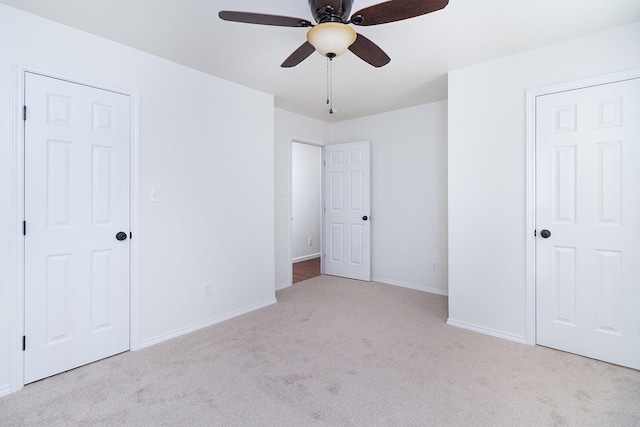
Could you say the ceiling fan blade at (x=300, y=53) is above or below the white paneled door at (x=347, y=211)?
above

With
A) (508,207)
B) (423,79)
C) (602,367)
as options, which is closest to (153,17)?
(423,79)

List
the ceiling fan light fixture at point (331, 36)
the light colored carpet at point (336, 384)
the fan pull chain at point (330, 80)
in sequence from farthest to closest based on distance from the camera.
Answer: the fan pull chain at point (330, 80) < the light colored carpet at point (336, 384) < the ceiling fan light fixture at point (331, 36)

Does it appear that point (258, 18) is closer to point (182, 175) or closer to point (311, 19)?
point (311, 19)

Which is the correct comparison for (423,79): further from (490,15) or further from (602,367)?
(602,367)

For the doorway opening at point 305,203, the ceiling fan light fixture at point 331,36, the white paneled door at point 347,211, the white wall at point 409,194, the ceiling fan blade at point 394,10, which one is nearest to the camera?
the ceiling fan blade at point 394,10

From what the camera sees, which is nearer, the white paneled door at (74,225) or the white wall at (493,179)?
the white paneled door at (74,225)

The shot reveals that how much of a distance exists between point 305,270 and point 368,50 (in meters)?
4.07

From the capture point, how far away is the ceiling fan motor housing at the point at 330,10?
160 centimetres

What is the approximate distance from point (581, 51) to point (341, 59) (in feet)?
6.13

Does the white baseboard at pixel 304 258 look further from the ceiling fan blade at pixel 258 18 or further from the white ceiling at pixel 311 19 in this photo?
the ceiling fan blade at pixel 258 18

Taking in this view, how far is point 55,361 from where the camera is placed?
2234 millimetres

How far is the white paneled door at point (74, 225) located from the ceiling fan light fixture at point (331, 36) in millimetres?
1755

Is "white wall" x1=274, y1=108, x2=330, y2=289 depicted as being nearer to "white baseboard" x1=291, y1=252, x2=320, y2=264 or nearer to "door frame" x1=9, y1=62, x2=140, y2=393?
"white baseboard" x1=291, y1=252, x2=320, y2=264

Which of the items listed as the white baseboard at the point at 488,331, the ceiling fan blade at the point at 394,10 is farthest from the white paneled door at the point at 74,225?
the white baseboard at the point at 488,331
